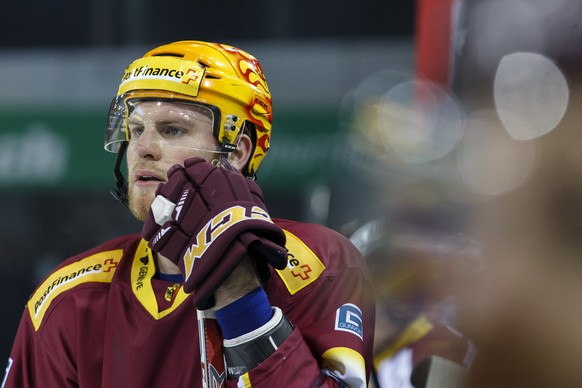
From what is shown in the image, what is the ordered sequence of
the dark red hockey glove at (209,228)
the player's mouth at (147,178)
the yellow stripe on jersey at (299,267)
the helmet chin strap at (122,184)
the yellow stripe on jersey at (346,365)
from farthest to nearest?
1. the helmet chin strap at (122,184)
2. the player's mouth at (147,178)
3. the yellow stripe on jersey at (299,267)
4. the yellow stripe on jersey at (346,365)
5. the dark red hockey glove at (209,228)

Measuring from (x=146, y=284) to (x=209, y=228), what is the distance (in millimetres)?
381

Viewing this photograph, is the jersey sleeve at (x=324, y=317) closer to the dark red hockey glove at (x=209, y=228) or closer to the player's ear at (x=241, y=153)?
the dark red hockey glove at (x=209, y=228)

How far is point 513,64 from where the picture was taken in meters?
0.45

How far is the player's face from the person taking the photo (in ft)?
5.26

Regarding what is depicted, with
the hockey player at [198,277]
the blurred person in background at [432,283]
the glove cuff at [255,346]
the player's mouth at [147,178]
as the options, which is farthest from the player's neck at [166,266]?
the blurred person in background at [432,283]

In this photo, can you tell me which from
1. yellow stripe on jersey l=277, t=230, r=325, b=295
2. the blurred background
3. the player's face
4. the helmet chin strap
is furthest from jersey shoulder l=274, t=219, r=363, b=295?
the helmet chin strap

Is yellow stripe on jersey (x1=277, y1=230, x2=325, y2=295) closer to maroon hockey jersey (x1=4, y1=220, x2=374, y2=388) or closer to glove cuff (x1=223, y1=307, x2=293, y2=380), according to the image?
maroon hockey jersey (x1=4, y1=220, x2=374, y2=388)

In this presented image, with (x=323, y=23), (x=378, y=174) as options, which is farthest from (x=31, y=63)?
(x=378, y=174)

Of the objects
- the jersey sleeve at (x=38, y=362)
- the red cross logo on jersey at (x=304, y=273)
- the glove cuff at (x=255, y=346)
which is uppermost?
the glove cuff at (x=255, y=346)

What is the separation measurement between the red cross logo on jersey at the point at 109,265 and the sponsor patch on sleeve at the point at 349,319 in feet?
1.47

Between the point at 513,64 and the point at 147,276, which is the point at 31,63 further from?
the point at 513,64

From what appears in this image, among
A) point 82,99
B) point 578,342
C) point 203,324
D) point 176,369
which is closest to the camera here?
point 578,342

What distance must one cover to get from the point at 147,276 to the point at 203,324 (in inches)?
11.7

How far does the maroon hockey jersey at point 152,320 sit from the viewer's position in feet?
4.64
